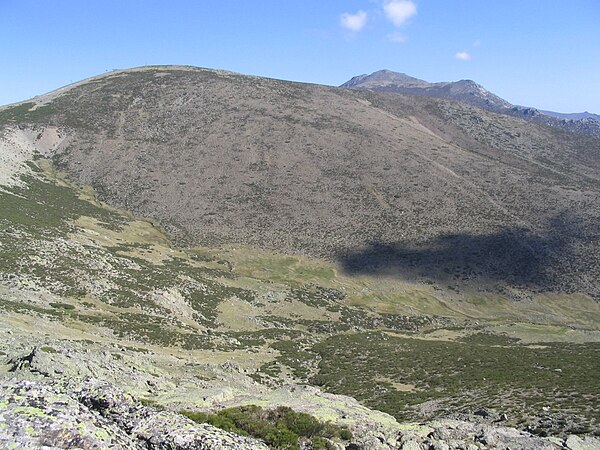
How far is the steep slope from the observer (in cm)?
8231

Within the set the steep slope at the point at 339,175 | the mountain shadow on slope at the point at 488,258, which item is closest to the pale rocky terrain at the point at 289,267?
the mountain shadow on slope at the point at 488,258

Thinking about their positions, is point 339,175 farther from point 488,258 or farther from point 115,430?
point 115,430

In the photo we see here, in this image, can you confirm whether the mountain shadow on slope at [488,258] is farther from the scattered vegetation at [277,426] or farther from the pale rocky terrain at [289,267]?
the scattered vegetation at [277,426]

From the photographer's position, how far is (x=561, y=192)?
100 metres

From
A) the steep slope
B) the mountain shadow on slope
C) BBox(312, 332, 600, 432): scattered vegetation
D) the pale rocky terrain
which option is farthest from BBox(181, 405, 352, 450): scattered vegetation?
the steep slope

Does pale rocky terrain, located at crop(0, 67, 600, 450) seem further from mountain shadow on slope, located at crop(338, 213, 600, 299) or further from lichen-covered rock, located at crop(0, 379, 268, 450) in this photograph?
mountain shadow on slope, located at crop(338, 213, 600, 299)

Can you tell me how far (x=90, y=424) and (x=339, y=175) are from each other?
98.2 meters

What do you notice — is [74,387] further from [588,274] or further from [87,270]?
[588,274]

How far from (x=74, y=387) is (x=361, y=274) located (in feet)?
220

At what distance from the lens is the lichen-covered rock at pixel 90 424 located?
7.75m

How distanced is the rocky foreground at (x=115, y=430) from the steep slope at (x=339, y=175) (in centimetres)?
6198

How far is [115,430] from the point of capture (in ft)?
30.0

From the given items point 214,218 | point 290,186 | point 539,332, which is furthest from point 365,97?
point 539,332

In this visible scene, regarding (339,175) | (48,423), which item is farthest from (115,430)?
(339,175)
